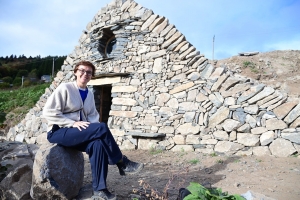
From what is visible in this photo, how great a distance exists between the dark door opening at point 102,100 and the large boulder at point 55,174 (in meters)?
4.42

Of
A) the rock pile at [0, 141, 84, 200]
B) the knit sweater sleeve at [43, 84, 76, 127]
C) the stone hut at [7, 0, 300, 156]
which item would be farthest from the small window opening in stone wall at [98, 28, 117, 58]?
the rock pile at [0, 141, 84, 200]

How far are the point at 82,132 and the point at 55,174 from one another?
0.59 meters

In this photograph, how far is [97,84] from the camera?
656cm

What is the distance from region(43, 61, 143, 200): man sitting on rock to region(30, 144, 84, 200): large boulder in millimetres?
146

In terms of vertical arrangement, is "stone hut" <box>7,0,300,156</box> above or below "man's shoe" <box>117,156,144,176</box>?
above

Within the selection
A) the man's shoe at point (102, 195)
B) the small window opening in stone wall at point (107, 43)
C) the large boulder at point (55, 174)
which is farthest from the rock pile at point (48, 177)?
the small window opening in stone wall at point (107, 43)

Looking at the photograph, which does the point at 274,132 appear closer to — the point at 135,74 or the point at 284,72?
the point at 135,74

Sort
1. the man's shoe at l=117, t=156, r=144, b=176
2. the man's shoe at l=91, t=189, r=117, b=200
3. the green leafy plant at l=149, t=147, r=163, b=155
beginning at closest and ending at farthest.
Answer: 1. the man's shoe at l=91, t=189, r=117, b=200
2. the man's shoe at l=117, t=156, r=144, b=176
3. the green leafy plant at l=149, t=147, r=163, b=155

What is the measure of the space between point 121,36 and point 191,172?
170 inches

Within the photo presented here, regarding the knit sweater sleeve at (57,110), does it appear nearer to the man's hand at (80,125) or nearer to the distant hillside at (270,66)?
the man's hand at (80,125)

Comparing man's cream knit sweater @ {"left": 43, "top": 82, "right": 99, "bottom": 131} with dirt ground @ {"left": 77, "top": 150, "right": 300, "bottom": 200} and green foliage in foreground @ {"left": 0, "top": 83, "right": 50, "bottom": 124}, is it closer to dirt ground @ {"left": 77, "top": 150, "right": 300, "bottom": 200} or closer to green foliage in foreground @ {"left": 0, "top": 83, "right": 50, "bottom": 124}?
dirt ground @ {"left": 77, "top": 150, "right": 300, "bottom": 200}

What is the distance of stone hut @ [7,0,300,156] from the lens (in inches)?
173

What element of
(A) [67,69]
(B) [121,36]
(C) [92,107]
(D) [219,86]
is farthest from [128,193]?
(A) [67,69]

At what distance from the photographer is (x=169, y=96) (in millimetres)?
5438
